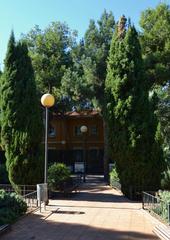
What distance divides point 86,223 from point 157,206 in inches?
112

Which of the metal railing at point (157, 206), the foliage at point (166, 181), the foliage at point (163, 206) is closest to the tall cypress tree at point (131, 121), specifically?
the foliage at point (166, 181)

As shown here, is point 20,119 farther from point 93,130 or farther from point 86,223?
point 93,130

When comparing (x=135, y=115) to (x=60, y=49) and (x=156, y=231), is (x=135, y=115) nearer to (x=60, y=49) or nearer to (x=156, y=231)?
(x=156, y=231)

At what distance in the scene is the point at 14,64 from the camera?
21.0m

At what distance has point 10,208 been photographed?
13.2 meters

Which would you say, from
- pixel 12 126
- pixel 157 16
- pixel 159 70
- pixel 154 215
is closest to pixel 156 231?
pixel 154 215

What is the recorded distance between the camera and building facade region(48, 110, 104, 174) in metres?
47.6

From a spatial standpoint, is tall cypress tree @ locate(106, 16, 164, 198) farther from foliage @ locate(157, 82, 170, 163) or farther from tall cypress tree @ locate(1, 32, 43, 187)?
foliage @ locate(157, 82, 170, 163)

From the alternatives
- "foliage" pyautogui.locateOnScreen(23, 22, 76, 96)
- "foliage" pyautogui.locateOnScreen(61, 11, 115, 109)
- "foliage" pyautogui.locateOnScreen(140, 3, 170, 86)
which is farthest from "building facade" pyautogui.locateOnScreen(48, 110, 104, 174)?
"foliage" pyautogui.locateOnScreen(140, 3, 170, 86)

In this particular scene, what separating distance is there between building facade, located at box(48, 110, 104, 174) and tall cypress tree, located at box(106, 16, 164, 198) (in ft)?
87.5

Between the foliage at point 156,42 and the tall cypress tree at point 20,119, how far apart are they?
10395 millimetres

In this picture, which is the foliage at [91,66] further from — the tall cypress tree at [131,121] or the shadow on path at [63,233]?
the shadow on path at [63,233]

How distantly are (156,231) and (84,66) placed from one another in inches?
866

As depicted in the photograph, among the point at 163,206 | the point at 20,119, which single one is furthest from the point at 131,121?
the point at 163,206
